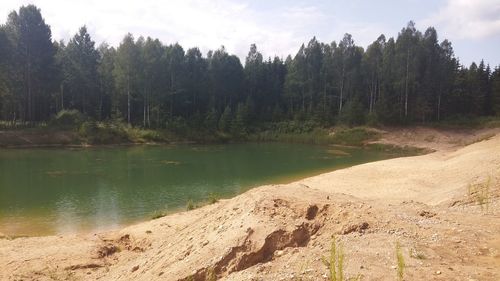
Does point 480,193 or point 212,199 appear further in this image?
point 212,199

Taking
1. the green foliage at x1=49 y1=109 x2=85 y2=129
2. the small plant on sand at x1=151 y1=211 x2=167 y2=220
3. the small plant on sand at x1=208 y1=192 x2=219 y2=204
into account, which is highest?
the green foliage at x1=49 y1=109 x2=85 y2=129

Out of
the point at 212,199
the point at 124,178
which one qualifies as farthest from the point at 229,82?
the point at 212,199

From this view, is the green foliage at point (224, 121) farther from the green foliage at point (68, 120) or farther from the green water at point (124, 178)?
the green foliage at point (68, 120)

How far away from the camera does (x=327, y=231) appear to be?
11516 mm

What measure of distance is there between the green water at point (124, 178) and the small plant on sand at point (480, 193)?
574 inches

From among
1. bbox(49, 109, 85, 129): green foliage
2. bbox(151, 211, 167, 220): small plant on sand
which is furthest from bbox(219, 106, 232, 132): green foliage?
bbox(151, 211, 167, 220): small plant on sand

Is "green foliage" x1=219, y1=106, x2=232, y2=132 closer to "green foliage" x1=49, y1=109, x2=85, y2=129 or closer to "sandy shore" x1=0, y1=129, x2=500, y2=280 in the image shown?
"green foliage" x1=49, y1=109, x2=85, y2=129

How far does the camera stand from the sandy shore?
9156mm

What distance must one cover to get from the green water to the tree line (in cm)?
1371

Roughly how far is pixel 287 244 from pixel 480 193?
11.1 metres

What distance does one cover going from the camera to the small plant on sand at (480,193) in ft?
52.9

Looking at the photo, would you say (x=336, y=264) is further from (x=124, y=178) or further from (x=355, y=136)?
(x=355, y=136)

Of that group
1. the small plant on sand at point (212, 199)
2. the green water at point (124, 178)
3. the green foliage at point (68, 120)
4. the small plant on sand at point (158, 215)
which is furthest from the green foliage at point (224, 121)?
the small plant on sand at point (158, 215)

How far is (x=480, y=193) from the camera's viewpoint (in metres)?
17.9
